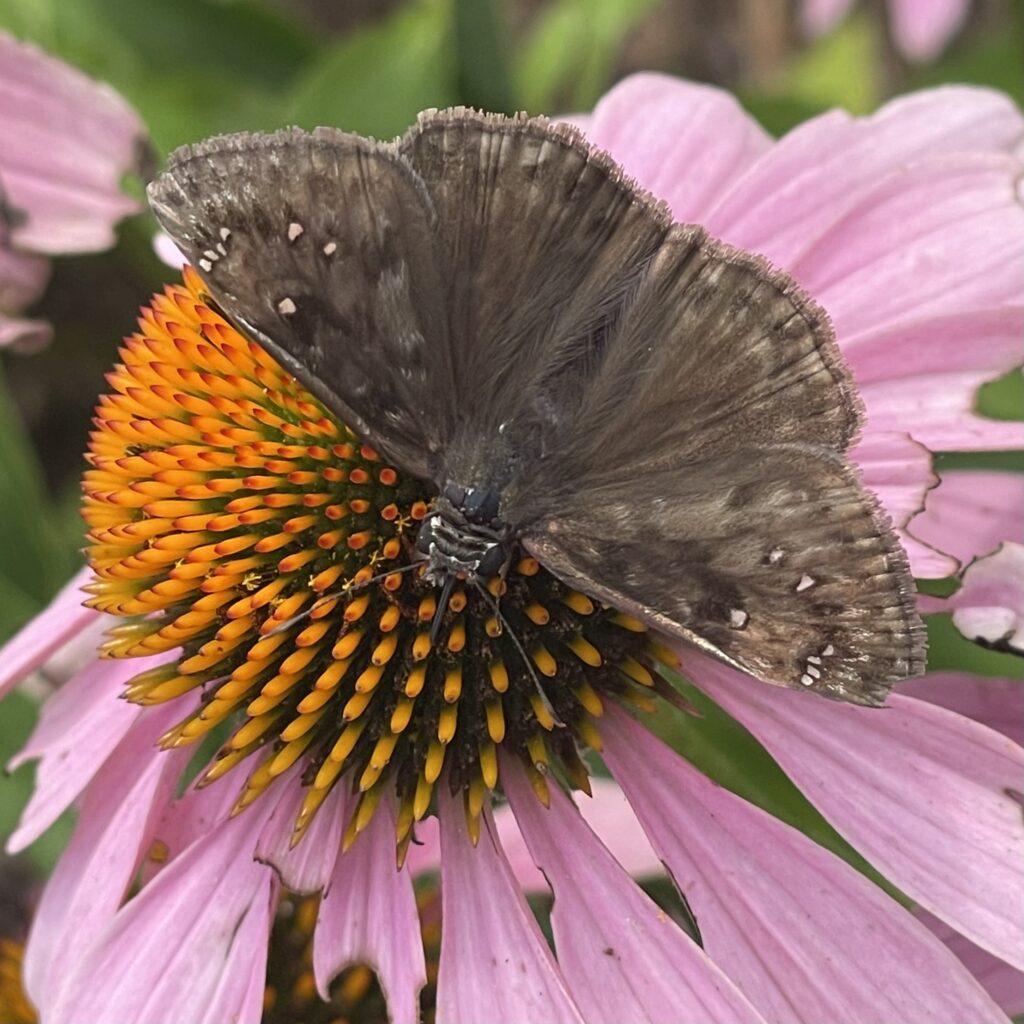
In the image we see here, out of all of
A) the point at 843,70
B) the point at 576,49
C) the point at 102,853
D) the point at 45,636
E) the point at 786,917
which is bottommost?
the point at 102,853

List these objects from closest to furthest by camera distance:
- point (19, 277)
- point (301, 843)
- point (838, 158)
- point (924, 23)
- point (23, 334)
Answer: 1. point (301, 843)
2. point (838, 158)
3. point (23, 334)
4. point (19, 277)
5. point (924, 23)

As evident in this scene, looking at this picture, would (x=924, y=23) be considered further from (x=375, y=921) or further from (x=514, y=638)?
(x=375, y=921)

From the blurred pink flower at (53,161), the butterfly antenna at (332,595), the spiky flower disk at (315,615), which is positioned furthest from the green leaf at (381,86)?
the butterfly antenna at (332,595)

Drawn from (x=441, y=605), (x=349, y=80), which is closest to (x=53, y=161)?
(x=349, y=80)

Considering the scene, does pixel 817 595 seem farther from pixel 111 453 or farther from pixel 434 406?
pixel 111 453

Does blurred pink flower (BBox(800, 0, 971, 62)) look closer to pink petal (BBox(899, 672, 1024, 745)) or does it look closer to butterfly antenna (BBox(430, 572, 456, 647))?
pink petal (BBox(899, 672, 1024, 745))

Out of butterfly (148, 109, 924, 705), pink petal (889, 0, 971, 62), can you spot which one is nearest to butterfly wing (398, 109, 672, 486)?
butterfly (148, 109, 924, 705)
